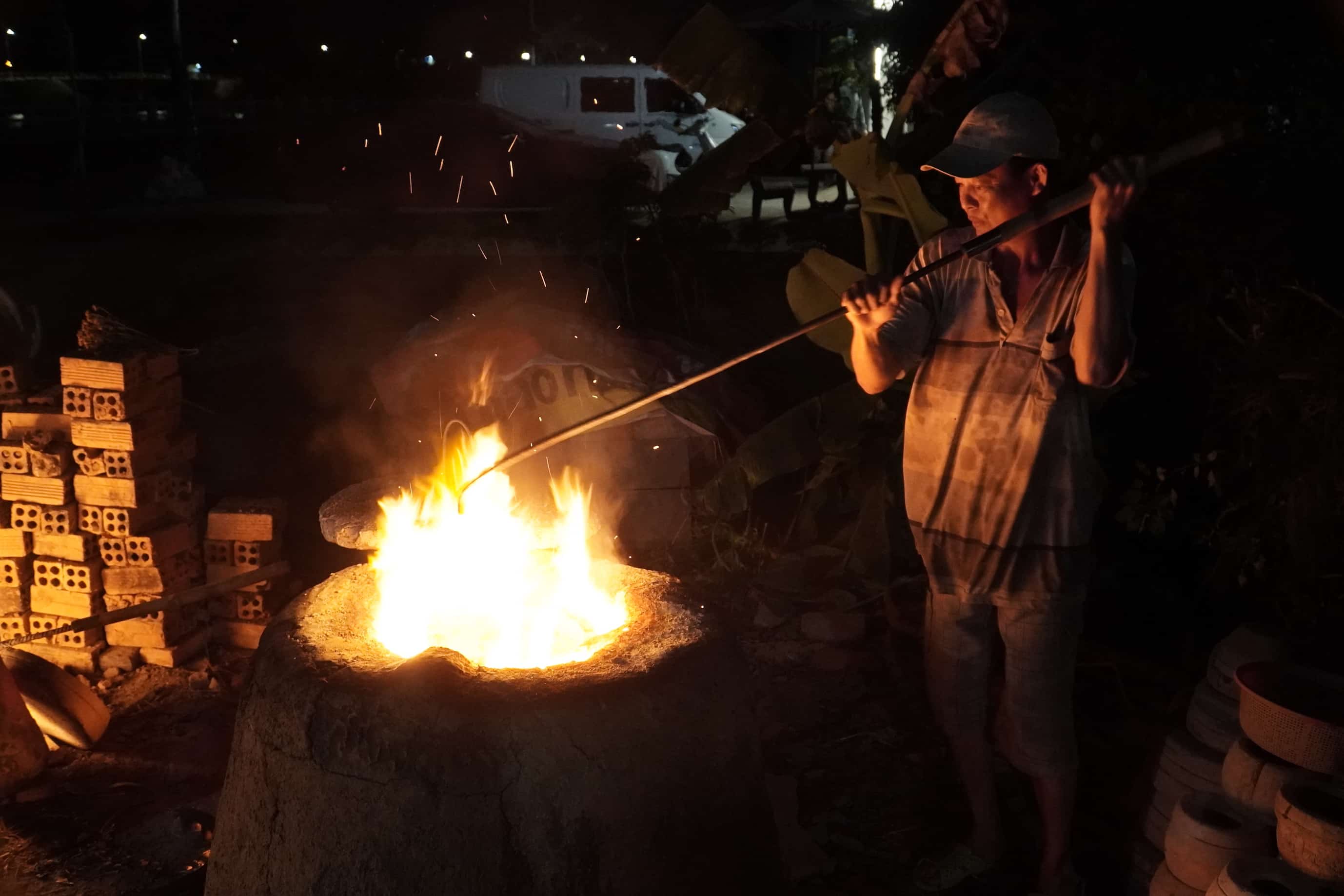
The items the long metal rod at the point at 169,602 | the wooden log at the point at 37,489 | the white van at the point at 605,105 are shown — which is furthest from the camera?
the white van at the point at 605,105

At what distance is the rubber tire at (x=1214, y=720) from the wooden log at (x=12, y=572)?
471cm

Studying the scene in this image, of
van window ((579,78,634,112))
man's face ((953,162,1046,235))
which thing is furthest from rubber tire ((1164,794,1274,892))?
van window ((579,78,634,112))

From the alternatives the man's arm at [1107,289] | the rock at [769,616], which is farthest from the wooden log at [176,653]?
the man's arm at [1107,289]

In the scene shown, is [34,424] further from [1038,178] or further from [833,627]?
[1038,178]

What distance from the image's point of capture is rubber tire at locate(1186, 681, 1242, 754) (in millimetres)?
3199

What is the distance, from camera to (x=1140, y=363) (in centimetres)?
535

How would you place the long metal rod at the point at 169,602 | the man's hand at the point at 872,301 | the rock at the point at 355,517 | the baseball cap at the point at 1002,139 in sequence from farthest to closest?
the long metal rod at the point at 169,602 < the rock at the point at 355,517 < the man's hand at the point at 872,301 < the baseball cap at the point at 1002,139

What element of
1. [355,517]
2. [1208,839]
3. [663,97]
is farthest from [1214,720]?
[663,97]

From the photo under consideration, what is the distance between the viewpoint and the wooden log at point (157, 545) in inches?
190

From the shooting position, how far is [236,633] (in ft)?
16.7

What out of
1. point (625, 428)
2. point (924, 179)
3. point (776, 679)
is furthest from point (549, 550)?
point (924, 179)

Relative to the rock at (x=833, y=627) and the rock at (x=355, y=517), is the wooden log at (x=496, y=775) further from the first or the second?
the rock at (x=833, y=627)

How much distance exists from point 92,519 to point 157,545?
30 centimetres

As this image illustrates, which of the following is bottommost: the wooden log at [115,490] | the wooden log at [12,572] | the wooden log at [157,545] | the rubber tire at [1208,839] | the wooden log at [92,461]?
the rubber tire at [1208,839]
